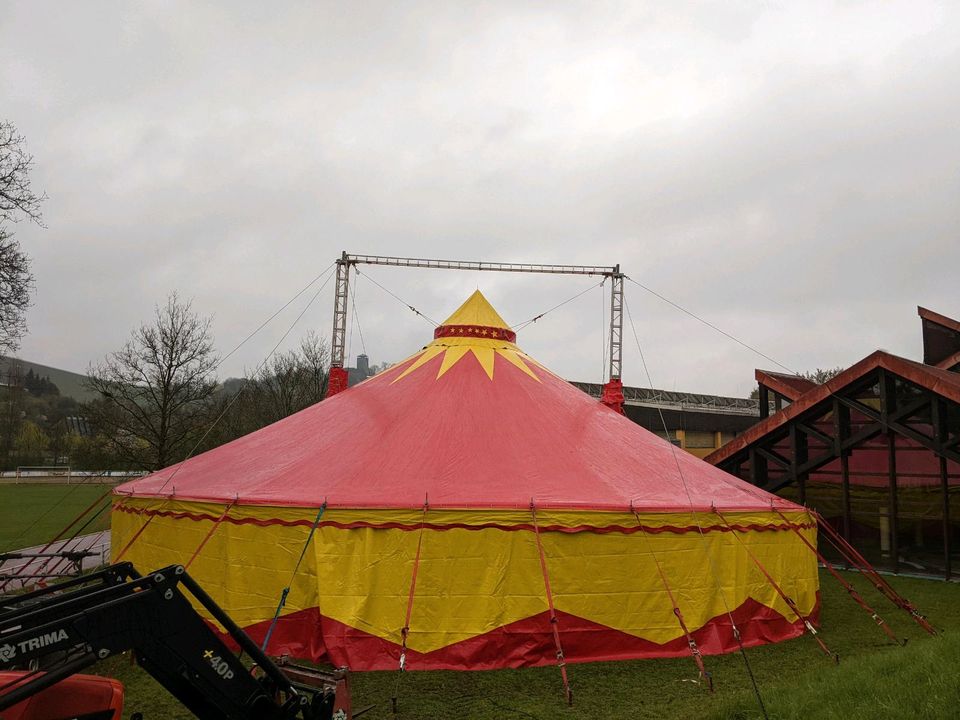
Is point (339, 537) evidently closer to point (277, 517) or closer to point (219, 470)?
point (277, 517)

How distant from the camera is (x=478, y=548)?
19.3ft

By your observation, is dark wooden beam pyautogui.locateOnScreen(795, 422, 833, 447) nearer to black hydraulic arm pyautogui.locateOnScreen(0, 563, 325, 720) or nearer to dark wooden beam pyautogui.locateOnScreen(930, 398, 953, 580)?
dark wooden beam pyautogui.locateOnScreen(930, 398, 953, 580)

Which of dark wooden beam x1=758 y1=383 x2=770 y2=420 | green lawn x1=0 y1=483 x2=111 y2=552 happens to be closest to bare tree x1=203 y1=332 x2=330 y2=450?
green lawn x1=0 y1=483 x2=111 y2=552

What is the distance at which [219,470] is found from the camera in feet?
23.9

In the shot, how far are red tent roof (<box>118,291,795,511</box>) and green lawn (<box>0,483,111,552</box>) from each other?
6.66 meters

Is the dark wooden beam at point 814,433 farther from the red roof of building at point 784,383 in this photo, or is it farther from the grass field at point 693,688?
the grass field at point 693,688

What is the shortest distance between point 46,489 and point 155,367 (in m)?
21.9

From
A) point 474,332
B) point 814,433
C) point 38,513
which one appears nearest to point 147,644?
point 474,332

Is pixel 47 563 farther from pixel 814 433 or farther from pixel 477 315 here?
pixel 814 433

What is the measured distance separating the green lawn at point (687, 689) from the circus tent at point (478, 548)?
0.24 metres

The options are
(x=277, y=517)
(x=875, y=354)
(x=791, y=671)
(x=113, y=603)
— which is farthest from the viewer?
(x=875, y=354)

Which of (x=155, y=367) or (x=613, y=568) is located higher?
(x=155, y=367)

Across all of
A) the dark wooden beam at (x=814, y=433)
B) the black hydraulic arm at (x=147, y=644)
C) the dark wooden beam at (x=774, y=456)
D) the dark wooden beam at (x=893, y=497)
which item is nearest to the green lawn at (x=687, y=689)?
the black hydraulic arm at (x=147, y=644)

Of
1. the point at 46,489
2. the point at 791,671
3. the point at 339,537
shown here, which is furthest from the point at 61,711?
the point at 46,489
